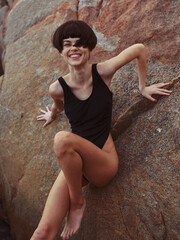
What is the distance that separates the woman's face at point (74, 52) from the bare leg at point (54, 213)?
38.7 inches

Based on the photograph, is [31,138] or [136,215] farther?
[31,138]

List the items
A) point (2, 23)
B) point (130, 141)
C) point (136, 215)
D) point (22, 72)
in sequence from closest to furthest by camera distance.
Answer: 1. point (136, 215)
2. point (130, 141)
3. point (22, 72)
4. point (2, 23)

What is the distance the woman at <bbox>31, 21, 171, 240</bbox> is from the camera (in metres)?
2.00

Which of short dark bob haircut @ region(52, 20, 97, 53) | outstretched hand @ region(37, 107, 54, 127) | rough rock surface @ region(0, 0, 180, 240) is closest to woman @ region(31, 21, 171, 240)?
short dark bob haircut @ region(52, 20, 97, 53)

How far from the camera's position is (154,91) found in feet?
7.21

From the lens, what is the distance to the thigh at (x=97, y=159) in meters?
1.94

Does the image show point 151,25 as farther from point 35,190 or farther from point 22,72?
point 35,190

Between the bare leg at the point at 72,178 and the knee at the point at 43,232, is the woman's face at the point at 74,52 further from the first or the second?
the knee at the point at 43,232

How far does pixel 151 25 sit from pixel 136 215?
1.78 metres

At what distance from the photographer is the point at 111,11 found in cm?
287

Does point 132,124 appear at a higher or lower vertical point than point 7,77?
lower

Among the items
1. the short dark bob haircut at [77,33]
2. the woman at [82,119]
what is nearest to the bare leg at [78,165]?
the woman at [82,119]

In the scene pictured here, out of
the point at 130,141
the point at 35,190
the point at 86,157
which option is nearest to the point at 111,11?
the point at 130,141

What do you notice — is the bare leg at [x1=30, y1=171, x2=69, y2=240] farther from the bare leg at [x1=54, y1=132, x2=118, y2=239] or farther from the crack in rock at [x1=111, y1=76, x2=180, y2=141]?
the crack in rock at [x1=111, y1=76, x2=180, y2=141]
